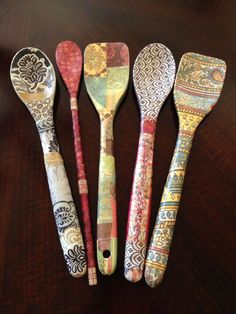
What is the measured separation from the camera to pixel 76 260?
0.55 metres

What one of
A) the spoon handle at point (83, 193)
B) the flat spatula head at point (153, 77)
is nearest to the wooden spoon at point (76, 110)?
the spoon handle at point (83, 193)

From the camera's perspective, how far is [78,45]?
30.8 inches

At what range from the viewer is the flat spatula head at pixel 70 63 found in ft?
2.36

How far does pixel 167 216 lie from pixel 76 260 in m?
0.16

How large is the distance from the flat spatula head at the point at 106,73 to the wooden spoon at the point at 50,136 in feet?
0.26

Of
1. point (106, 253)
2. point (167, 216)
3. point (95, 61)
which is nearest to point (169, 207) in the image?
point (167, 216)

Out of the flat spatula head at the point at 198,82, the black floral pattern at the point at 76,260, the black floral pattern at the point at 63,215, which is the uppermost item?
the flat spatula head at the point at 198,82

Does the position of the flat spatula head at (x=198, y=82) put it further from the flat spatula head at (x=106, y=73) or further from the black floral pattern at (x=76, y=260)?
the black floral pattern at (x=76, y=260)

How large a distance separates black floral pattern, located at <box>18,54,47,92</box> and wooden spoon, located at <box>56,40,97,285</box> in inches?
1.5

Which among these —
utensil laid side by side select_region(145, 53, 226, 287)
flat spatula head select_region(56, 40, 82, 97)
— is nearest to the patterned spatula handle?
utensil laid side by side select_region(145, 53, 226, 287)

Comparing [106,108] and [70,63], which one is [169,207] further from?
[70,63]

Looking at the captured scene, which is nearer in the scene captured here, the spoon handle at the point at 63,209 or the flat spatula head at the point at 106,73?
the spoon handle at the point at 63,209

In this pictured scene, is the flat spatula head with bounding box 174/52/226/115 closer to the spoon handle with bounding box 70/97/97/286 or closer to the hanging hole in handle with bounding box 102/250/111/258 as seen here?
the spoon handle with bounding box 70/97/97/286

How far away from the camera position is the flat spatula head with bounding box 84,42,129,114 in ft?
2.28
